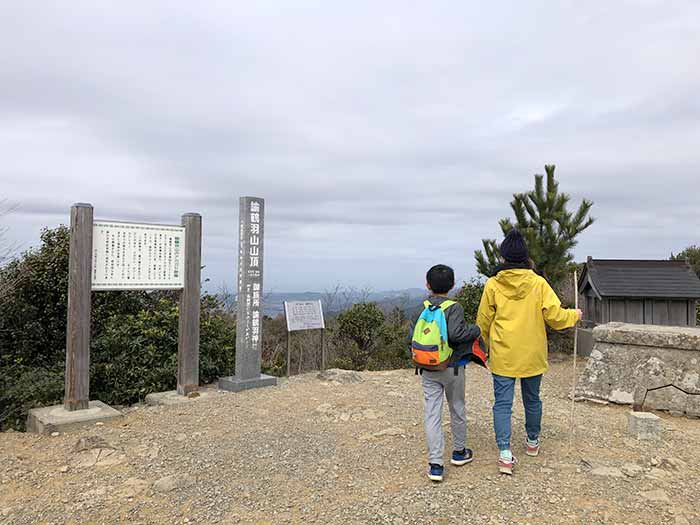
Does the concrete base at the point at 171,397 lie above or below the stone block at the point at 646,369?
below

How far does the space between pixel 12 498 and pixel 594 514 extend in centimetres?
364

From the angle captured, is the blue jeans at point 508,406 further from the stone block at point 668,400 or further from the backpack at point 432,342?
the stone block at point 668,400

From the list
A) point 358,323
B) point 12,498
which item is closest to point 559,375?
point 358,323

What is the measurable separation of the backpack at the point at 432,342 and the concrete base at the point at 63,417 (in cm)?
336

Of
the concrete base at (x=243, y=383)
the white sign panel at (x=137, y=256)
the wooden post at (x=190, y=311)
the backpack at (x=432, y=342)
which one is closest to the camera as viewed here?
the backpack at (x=432, y=342)

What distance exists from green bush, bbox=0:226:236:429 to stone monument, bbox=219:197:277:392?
2.94ft

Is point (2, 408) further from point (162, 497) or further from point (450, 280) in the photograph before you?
point (450, 280)

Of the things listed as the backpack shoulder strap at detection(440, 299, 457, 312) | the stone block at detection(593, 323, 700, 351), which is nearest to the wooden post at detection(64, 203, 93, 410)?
the backpack shoulder strap at detection(440, 299, 457, 312)

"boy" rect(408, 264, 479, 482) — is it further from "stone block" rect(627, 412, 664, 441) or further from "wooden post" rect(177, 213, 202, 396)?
"wooden post" rect(177, 213, 202, 396)

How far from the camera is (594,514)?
121 inches

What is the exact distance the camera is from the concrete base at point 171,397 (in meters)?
5.89

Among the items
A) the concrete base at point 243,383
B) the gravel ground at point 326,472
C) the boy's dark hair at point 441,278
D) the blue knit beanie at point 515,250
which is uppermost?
the blue knit beanie at point 515,250

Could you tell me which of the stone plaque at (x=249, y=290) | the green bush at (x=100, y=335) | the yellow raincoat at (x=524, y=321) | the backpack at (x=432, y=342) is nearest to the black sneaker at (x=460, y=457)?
the yellow raincoat at (x=524, y=321)

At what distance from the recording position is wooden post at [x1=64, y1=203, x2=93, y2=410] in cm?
531
